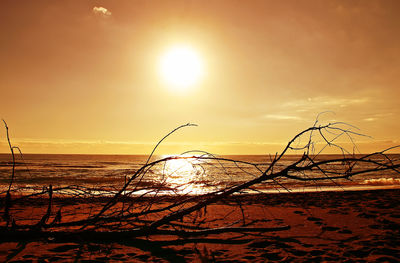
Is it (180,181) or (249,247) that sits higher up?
(249,247)

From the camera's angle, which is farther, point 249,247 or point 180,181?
point 180,181

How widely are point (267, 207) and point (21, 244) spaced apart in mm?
5279

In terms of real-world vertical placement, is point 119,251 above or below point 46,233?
below

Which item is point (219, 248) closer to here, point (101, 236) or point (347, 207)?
point (101, 236)

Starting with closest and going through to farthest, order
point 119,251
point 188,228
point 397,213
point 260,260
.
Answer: point 260,260 → point 119,251 → point 188,228 → point 397,213

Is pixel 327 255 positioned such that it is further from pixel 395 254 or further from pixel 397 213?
pixel 397 213

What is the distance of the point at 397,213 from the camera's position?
5617 millimetres

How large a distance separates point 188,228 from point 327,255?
6.70 feet

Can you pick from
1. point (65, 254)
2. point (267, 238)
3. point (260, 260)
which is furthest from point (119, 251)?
point (267, 238)

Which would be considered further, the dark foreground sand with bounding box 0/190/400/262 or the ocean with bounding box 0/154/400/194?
the ocean with bounding box 0/154/400/194

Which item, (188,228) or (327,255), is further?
(188,228)

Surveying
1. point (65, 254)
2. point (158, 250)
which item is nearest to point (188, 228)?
point (158, 250)

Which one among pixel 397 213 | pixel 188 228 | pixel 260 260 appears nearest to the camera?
pixel 260 260

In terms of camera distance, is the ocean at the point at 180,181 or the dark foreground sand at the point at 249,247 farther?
the ocean at the point at 180,181
